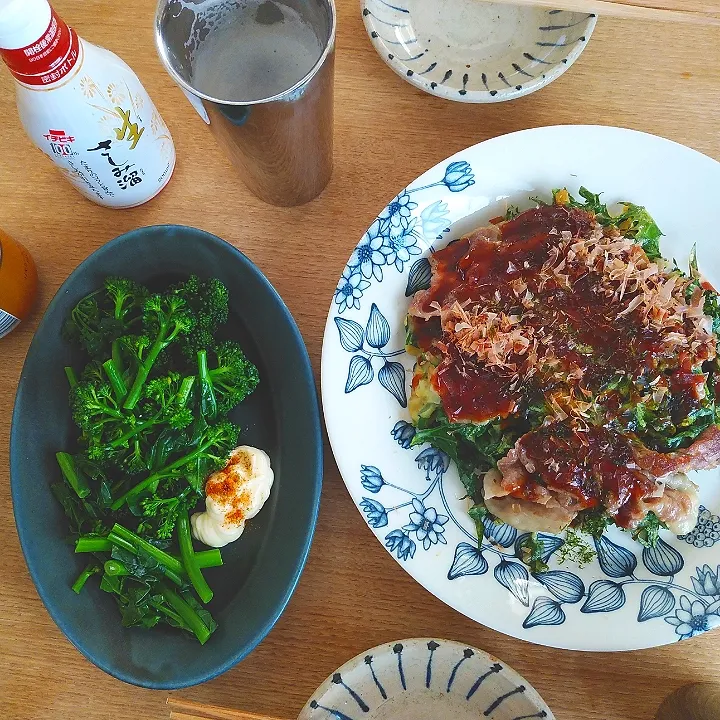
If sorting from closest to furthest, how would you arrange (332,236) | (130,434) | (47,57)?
(47,57) → (130,434) → (332,236)

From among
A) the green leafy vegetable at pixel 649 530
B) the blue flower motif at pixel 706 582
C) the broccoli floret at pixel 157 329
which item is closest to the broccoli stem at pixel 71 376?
the broccoli floret at pixel 157 329

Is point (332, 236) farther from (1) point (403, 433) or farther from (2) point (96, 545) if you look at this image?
(2) point (96, 545)

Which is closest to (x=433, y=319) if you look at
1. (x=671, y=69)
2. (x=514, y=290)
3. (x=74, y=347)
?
(x=514, y=290)

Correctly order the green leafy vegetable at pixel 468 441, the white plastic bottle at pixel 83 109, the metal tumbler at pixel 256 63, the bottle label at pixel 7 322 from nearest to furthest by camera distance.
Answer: the white plastic bottle at pixel 83 109 < the metal tumbler at pixel 256 63 < the green leafy vegetable at pixel 468 441 < the bottle label at pixel 7 322

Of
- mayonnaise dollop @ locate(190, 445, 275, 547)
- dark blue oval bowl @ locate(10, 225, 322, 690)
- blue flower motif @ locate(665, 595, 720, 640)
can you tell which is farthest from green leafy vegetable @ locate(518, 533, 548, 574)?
mayonnaise dollop @ locate(190, 445, 275, 547)

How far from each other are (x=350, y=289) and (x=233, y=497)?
0.47 meters

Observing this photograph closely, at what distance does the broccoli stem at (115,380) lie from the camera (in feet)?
4.38

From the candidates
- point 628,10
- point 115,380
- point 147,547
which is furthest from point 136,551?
point 628,10

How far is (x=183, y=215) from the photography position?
5.21ft

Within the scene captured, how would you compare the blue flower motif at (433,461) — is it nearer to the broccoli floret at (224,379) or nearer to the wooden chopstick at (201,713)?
the broccoli floret at (224,379)

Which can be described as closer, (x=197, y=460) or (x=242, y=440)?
(x=197, y=460)

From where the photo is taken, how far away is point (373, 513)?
4.30ft

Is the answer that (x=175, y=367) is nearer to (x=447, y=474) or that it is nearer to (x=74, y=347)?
(x=74, y=347)

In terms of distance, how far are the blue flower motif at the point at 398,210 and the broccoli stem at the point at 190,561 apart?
72 cm
